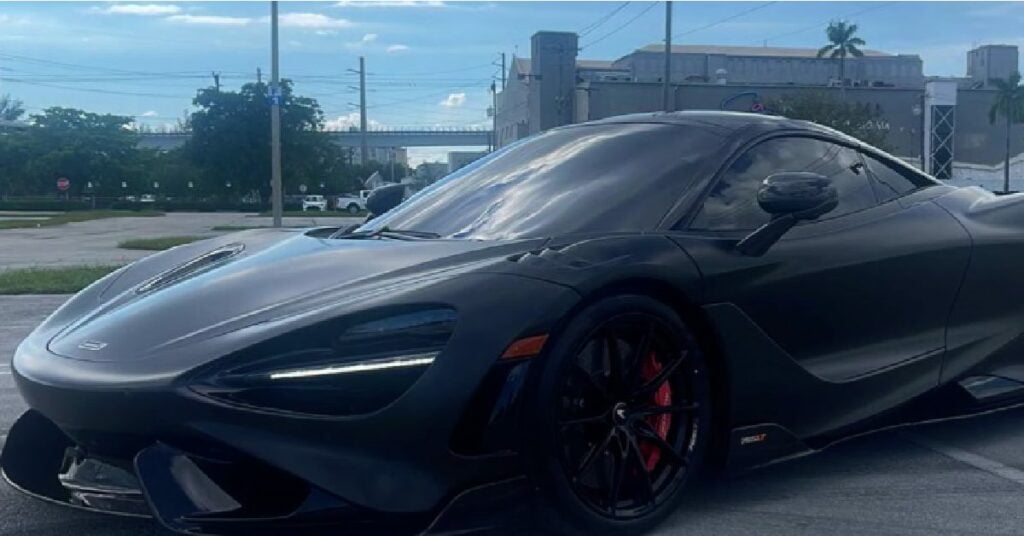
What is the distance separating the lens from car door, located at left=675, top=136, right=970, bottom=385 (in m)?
3.58

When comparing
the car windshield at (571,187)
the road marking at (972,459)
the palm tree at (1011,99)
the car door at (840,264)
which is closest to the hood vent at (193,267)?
the car windshield at (571,187)

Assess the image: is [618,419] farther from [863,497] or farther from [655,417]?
[863,497]

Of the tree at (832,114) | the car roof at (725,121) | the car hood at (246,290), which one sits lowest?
the car hood at (246,290)

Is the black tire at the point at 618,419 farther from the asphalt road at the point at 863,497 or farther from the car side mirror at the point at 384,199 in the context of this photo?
the car side mirror at the point at 384,199

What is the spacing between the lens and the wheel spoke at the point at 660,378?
326cm

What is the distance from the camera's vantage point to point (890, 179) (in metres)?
4.31

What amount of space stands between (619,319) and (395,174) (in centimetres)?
10964

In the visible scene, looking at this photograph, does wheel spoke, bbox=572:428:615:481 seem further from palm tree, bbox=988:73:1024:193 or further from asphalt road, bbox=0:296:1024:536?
palm tree, bbox=988:73:1024:193

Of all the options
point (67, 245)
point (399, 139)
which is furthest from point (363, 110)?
point (67, 245)

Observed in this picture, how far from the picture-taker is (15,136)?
76.6 m

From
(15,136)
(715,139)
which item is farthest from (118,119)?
(715,139)

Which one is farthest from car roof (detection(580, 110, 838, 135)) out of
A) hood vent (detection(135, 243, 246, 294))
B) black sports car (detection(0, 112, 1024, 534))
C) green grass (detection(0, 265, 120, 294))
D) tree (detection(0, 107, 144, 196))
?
tree (detection(0, 107, 144, 196))

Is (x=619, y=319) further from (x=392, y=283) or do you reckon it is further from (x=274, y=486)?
(x=274, y=486)

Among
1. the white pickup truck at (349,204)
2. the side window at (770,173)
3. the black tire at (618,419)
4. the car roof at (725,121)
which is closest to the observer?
the black tire at (618,419)
